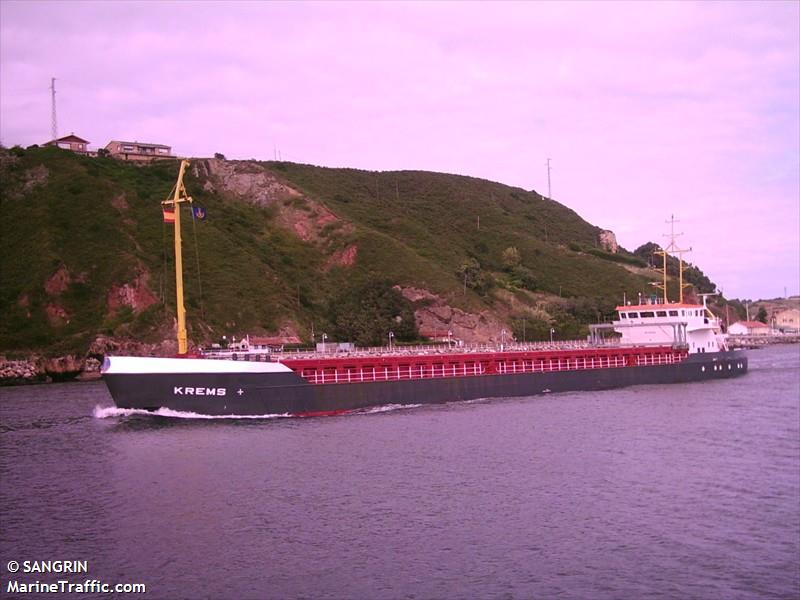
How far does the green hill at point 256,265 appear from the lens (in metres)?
75.6

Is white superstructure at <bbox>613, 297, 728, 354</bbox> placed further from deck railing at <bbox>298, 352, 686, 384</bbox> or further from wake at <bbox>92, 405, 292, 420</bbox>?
wake at <bbox>92, 405, 292, 420</bbox>

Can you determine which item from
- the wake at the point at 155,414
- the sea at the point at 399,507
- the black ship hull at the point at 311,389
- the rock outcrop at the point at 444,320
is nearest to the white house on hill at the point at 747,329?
the rock outcrop at the point at 444,320

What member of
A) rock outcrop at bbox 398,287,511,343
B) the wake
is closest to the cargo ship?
the wake

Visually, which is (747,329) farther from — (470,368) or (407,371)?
(407,371)

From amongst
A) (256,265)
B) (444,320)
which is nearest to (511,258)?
(444,320)

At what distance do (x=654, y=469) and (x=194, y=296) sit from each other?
60920 mm

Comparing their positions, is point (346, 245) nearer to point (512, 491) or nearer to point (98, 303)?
point (98, 303)

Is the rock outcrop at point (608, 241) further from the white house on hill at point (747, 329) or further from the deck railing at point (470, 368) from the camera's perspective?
the deck railing at point (470, 368)

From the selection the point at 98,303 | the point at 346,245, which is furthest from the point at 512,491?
the point at 346,245

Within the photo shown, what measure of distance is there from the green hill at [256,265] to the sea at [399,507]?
38.3 m

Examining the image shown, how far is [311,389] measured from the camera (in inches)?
1640

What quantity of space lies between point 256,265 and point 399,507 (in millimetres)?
71777

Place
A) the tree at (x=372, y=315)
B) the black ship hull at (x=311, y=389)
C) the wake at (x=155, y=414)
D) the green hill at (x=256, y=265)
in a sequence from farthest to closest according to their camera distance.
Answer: the tree at (x=372, y=315), the green hill at (x=256, y=265), the wake at (x=155, y=414), the black ship hull at (x=311, y=389)

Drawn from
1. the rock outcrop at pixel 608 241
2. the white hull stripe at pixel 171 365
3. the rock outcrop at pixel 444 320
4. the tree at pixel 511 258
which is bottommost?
the white hull stripe at pixel 171 365
